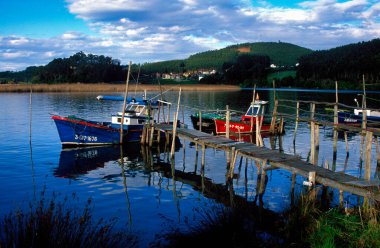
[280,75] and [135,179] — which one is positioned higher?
[280,75]

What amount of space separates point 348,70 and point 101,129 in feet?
398

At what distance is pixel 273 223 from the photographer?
11906 millimetres

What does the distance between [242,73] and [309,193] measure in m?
144

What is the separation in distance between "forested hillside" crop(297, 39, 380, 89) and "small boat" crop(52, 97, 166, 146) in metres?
101

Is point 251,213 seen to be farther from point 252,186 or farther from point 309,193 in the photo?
point 252,186

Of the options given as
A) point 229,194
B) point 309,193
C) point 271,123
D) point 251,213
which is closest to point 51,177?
point 229,194

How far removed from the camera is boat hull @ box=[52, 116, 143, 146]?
1006 inches

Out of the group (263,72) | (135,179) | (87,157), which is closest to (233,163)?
(135,179)

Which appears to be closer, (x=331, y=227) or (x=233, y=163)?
(x=331, y=227)

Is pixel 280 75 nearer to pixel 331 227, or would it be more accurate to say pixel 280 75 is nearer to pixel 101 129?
pixel 101 129

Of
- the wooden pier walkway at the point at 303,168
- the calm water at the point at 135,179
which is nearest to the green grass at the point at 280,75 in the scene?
the calm water at the point at 135,179

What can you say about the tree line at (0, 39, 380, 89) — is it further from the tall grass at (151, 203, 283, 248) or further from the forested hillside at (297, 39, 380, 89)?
the tall grass at (151, 203, 283, 248)

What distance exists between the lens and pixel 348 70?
13162cm

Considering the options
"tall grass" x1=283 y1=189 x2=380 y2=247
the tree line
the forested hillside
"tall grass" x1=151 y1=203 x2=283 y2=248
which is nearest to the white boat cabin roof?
"tall grass" x1=283 y1=189 x2=380 y2=247
